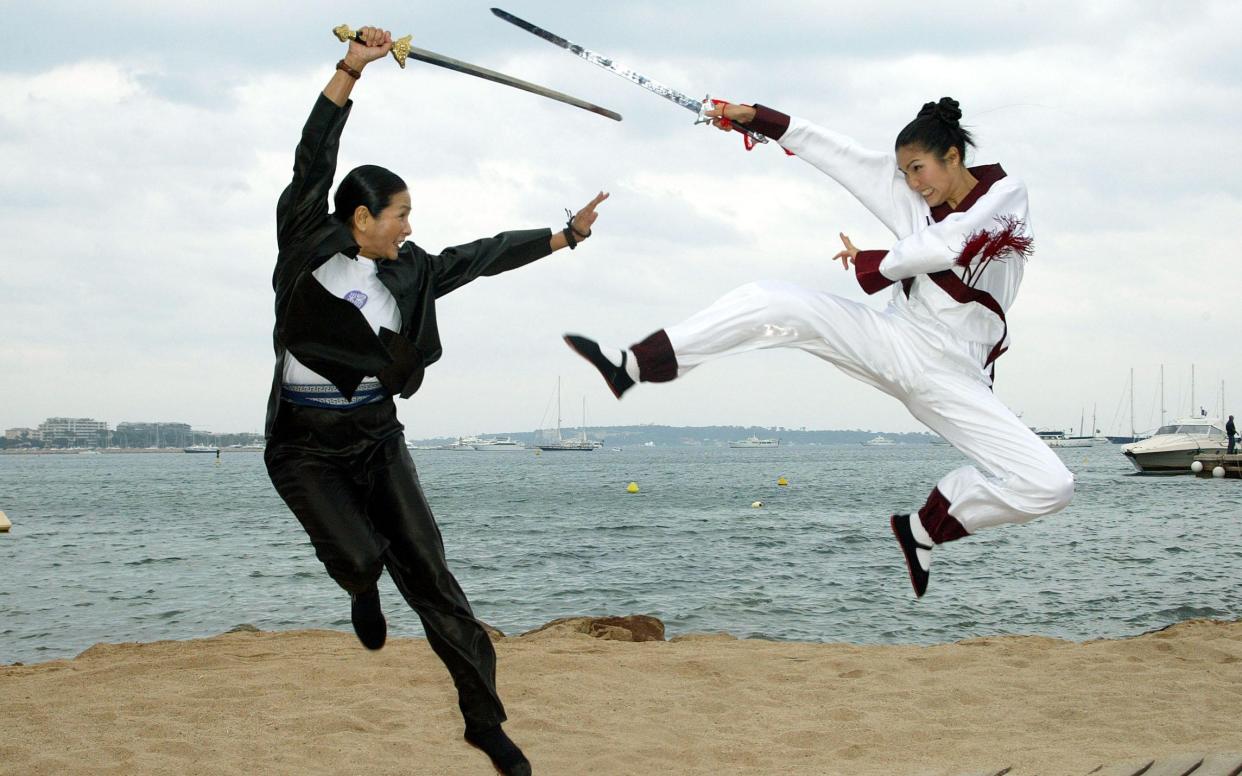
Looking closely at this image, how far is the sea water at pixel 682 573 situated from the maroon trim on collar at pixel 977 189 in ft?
42.4

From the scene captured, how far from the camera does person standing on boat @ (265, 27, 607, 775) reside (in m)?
4.41

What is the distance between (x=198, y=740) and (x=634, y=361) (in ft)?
16.2

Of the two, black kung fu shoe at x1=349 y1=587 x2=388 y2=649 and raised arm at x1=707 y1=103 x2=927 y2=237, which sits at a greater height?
raised arm at x1=707 y1=103 x2=927 y2=237

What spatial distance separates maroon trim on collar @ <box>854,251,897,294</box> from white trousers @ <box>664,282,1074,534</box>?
10 centimetres

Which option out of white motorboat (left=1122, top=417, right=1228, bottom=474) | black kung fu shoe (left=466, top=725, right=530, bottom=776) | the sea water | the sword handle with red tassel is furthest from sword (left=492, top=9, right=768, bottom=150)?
white motorboat (left=1122, top=417, right=1228, bottom=474)

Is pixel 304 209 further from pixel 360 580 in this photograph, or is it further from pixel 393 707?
pixel 393 707

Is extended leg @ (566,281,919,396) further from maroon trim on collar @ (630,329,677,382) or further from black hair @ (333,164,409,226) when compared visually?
black hair @ (333,164,409,226)

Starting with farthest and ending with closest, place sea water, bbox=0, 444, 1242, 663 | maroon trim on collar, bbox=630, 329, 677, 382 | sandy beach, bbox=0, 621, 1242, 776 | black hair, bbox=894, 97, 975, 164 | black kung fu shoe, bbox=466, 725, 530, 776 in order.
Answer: sea water, bbox=0, 444, 1242, 663 → sandy beach, bbox=0, 621, 1242, 776 → black kung fu shoe, bbox=466, 725, 530, 776 → black hair, bbox=894, 97, 975, 164 → maroon trim on collar, bbox=630, 329, 677, 382

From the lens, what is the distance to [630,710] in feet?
27.3

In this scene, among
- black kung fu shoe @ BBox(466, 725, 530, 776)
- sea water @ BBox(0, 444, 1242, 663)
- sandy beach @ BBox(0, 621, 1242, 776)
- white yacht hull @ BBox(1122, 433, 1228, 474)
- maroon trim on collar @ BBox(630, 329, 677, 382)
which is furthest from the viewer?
white yacht hull @ BBox(1122, 433, 1228, 474)

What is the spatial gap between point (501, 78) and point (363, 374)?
4.46ft

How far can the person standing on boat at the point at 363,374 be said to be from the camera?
441 cm

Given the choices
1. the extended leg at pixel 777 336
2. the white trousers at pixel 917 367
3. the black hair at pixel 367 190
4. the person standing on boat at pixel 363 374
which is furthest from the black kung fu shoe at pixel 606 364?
the black hair at pixel 367 190

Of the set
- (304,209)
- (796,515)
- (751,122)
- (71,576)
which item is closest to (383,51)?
(304,209)
